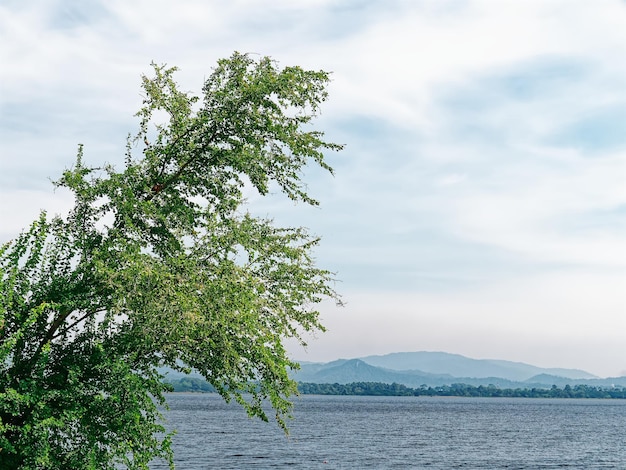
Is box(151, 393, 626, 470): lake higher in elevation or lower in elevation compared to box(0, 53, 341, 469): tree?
lower

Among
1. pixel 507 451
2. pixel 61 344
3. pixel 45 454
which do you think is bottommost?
pixel 507 451

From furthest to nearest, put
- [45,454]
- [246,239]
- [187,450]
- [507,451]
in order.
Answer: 1. [507,451]
2. [187,450]
3. [246,239]
4. [45,454]

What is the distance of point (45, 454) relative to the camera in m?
15.7

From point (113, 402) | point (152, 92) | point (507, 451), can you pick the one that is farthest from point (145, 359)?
point (507, 451)

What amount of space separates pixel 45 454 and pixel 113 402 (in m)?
1.61

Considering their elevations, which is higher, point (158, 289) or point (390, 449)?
point (158, 289)

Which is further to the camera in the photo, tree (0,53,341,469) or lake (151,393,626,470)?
lake (151,393,626,470)

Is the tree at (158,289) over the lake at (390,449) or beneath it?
over

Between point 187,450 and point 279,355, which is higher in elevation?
point 279,355

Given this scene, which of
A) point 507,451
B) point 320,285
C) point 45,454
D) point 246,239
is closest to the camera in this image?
point 45,454

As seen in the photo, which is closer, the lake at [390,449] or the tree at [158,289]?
the tree at [158,289]

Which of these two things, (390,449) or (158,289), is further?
(390,449)

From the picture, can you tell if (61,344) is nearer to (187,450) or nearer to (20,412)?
(20,412)

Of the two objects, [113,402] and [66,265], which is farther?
[66,265]
